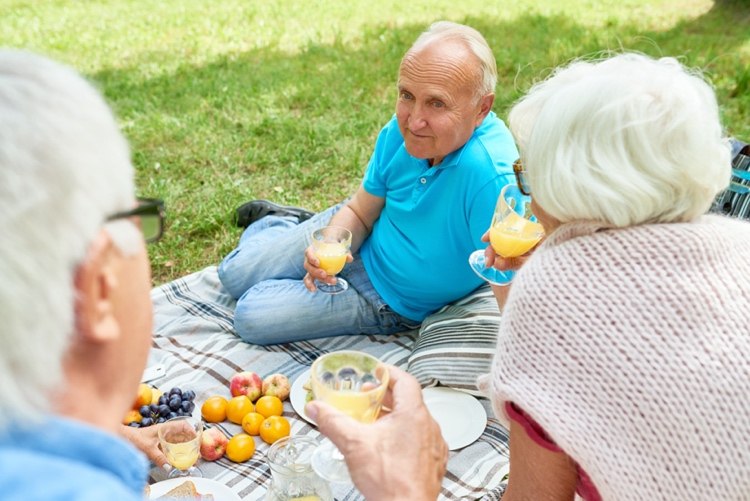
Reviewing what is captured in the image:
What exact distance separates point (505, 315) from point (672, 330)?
40 centimetres

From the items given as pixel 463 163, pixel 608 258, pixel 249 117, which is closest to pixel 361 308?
pixel 463 163

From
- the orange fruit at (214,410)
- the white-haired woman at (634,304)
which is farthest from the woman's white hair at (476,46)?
the orange fruit at (214,410)

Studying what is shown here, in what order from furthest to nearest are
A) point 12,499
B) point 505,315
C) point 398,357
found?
1. point 398,357
2. point 505,315
3. point 12,499

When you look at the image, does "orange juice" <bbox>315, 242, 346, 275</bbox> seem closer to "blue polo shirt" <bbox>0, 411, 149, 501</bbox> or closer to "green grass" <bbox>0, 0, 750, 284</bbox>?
"green grass" <bbox>0, 0, 750, 284</bbox>

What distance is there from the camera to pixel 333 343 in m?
3.97

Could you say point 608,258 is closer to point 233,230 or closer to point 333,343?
point 333,343

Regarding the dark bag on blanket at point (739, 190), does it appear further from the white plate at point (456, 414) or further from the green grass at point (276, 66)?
the white plate at point (456, 414)

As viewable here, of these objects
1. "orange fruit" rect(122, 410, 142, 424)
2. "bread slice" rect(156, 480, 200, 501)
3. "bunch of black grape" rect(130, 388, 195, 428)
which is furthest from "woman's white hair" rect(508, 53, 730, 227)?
"orange fruit" rect(122, 410, 142, 424)

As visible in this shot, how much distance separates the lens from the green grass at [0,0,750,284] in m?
5.77

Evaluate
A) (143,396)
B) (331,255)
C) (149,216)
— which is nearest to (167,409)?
(143,396)

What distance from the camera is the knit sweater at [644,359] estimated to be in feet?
5.79

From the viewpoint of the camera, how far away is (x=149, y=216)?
1.35 metres

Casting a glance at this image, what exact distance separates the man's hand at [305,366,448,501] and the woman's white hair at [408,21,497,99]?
1978 millimetres

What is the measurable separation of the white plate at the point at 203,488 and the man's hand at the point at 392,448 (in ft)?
3.59
